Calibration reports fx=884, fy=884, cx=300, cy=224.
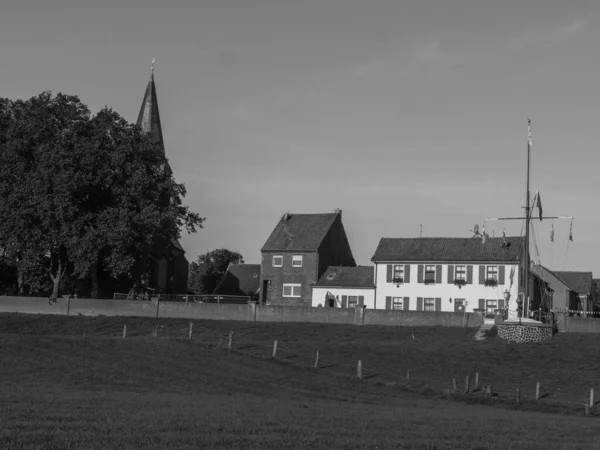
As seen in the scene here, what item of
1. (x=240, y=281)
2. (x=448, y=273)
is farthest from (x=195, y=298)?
(x=240, y=281)

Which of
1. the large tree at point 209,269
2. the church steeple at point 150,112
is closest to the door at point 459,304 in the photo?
the church steeple at point 150,112

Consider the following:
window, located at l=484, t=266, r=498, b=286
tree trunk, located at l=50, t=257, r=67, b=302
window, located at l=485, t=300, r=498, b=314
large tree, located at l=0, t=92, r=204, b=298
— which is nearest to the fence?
large tree, located at l=0, t=92, r=204, b=298

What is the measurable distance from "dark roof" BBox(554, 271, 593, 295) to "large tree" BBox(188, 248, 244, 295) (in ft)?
148

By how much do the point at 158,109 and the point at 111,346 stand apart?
6969 cm

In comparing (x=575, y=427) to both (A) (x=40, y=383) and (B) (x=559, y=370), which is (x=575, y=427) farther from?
(B) (x=559, y=370)

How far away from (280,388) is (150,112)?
7651cm

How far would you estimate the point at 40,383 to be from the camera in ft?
99.1

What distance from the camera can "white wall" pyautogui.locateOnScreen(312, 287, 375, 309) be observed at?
7519 centimetres

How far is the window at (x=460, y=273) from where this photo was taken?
72000 mm

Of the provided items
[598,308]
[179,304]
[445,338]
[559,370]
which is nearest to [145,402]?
[559,370]

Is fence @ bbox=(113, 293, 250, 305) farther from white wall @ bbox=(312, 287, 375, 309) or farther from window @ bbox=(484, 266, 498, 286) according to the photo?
window @ bbox=(484, 266, 498, 286)

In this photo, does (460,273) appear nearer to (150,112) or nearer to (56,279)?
(56,279)

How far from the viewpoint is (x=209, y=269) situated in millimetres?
129500

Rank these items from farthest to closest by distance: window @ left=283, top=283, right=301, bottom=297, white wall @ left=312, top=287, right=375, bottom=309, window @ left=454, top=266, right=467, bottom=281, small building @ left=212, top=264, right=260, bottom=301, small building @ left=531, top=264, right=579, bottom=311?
small building @ left=212, top=264, right=260, bottom=301
small building @ left=531, top=264, right=579, bottom=311
window @ left=283, top=283, right=301, bottom=297
white wall @ left=312, top=287, right=375, bottom=309
window @ left=454, top=266, right=467, bottom=281
